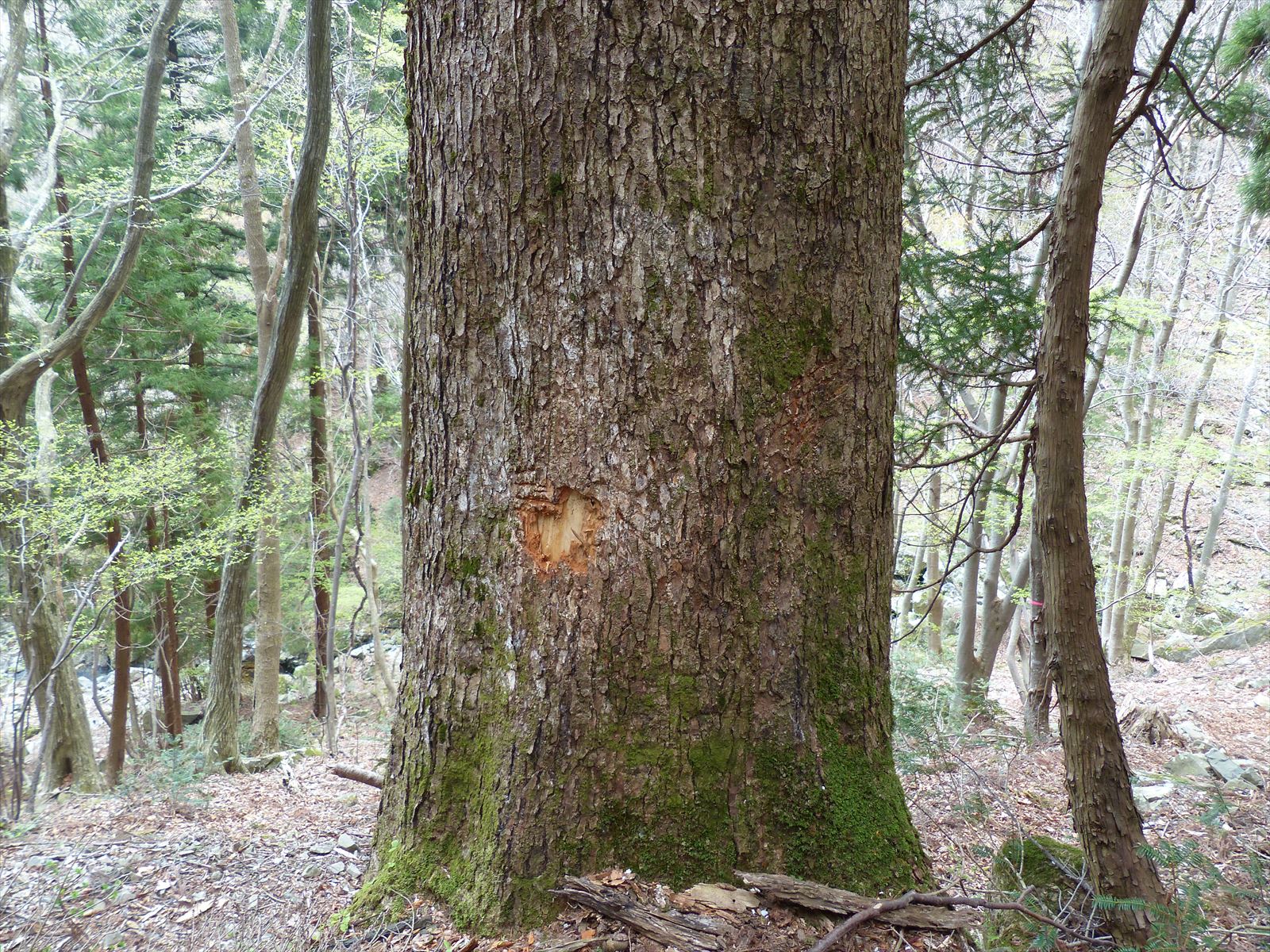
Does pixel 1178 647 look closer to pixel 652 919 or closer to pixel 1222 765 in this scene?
pixel 1222 765

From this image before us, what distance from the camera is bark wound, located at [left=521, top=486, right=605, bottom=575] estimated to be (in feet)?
5.88

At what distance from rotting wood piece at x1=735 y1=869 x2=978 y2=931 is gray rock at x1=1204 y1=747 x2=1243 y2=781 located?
20.5 ft

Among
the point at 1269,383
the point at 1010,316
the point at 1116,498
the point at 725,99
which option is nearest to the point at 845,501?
the point at 725,99

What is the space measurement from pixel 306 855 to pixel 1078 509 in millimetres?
3333

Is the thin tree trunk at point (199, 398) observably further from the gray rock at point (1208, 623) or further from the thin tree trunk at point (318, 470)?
the gray rock at point (1208, 623)

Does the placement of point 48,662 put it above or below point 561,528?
below

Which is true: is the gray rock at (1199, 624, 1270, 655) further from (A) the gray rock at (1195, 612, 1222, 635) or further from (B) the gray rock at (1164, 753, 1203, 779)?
(B) the gray rock at (1164, 753, 1203, 779)

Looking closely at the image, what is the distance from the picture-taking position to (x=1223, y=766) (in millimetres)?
6324

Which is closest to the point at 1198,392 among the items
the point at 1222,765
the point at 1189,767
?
the point at 1222,765

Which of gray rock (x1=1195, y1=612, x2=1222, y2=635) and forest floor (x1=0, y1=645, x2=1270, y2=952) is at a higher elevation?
forest floor (x1=0, y1=645, x2=1270, y2=952)

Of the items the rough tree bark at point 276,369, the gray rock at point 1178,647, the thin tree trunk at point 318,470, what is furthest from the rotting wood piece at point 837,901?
the gray rock at point 1178,647

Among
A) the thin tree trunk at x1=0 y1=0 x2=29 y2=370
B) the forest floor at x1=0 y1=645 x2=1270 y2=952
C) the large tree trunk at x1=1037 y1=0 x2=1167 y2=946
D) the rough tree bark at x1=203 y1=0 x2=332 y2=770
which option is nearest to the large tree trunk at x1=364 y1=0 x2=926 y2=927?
the forest floor at x1=0 y1=645 x2=1270 y2=952

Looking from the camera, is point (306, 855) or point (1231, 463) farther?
point (1231, 463)

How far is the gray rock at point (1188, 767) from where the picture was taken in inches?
245
